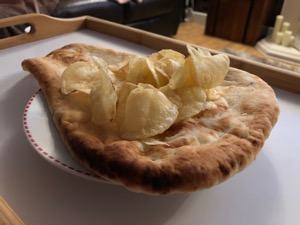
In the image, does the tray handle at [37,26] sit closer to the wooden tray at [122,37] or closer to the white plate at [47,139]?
the wooden tray at [122,37]

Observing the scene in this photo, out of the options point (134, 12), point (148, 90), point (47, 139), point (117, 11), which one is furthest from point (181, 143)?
point (134, 12)

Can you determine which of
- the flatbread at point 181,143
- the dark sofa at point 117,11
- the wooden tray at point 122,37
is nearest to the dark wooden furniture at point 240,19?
the dark sofa at point 117,11

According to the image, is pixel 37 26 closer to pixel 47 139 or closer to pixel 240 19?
pixel 47 139

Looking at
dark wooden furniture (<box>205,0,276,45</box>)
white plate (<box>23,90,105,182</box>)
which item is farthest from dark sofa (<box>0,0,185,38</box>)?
white plate (<box>23,90,105,182</box>)

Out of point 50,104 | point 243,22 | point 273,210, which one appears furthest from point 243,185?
point 243,22

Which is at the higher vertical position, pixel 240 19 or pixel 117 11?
pixel 117 11

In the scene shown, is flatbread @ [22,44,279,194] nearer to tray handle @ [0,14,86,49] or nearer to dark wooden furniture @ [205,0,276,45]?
tray handle @ [0,14,86,49]
